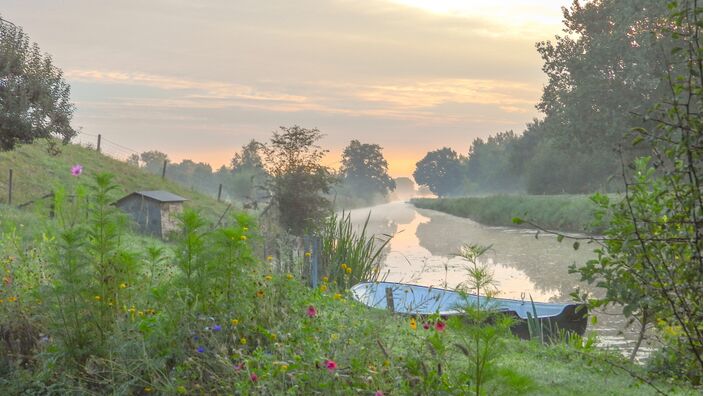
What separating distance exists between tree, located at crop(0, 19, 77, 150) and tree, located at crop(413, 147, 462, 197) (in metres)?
122

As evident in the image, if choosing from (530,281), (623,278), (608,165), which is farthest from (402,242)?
(623,278)

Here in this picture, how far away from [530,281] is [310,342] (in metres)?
13.5

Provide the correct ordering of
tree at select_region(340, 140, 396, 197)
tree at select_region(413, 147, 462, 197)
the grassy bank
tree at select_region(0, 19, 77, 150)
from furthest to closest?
tree at select_region(413, 147, 462, 197) → tree at select_region(340, 140, 396, 197) → the grassy bank → tree at select_region(0, 19, 77, 150)

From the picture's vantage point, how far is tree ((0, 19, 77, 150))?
61.6 feet

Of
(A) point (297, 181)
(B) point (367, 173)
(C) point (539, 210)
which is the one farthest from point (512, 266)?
(B) point (367, 173)

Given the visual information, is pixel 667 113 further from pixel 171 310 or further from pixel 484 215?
pixel 484 215

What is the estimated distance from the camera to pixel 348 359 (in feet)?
17.5

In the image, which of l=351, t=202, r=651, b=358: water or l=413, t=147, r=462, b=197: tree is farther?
l=413, t=147, r=462, b=197: tree

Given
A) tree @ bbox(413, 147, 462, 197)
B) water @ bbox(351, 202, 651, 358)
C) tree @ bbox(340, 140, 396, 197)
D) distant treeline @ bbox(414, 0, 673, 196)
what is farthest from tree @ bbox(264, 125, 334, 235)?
tree @ bbox(413, 147, 462, 197)

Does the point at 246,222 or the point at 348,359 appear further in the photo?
the point at 246,222

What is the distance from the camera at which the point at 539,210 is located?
39.1 m

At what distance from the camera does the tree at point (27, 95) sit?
18.8 metres

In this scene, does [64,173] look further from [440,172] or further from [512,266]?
[440,172]

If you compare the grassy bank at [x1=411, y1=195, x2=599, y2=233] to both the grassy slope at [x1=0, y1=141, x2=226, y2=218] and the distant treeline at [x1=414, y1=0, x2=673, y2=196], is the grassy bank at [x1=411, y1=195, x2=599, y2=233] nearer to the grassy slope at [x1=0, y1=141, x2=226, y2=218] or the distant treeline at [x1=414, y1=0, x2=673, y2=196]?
the distant treeline at [x1=414, y1=0, x2=673, y2=196]
